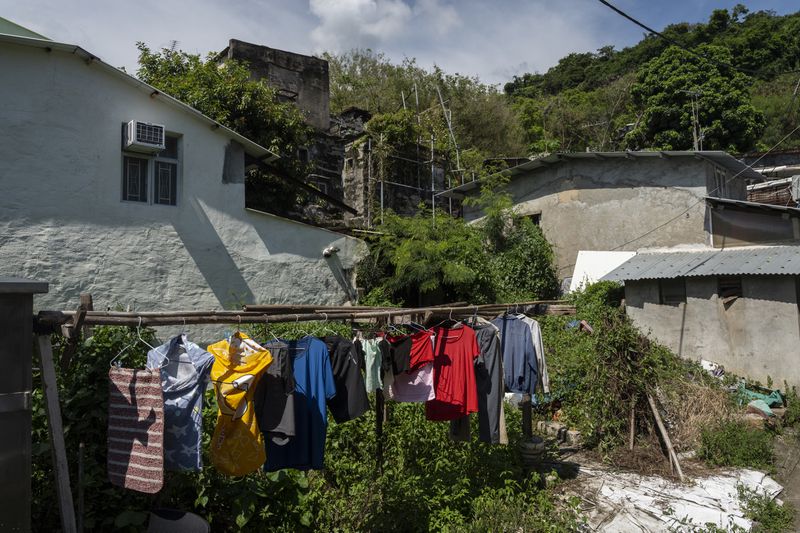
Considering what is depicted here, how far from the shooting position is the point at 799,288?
38.2ft

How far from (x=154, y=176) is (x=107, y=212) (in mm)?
1179

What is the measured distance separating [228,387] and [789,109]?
116ft

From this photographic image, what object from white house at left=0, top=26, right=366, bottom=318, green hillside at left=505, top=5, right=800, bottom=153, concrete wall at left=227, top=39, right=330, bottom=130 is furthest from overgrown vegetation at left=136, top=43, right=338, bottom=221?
green hillside at left=505, top=5, right=800, bottom=153

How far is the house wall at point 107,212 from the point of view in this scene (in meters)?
9.95

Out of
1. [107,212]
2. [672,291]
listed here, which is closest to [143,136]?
[107,212]

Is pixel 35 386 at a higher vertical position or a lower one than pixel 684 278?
lower

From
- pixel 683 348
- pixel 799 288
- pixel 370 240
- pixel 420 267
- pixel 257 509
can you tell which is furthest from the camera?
pixel 370 240

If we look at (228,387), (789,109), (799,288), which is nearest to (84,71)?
(228,387)

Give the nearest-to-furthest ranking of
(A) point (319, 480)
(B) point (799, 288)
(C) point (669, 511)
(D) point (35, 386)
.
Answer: (D) point (35, 386) → (A) point (319, 480) → (C) point (669, 511) → (B) point (799, 288)

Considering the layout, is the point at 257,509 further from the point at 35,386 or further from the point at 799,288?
the point at 799,288

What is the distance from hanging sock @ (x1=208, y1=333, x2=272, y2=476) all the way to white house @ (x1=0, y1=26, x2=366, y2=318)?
23.7 feet

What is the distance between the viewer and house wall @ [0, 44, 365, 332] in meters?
9.95

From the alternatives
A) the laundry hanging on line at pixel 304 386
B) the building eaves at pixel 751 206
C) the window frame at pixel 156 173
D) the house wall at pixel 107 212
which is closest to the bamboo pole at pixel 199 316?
the laundry hanging on line at pixel 304 386

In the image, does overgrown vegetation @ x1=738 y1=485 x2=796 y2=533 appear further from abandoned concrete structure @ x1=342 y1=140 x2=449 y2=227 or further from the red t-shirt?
abandoned concrete structure @ x1=342 y1=140 x2=449 y2=227
